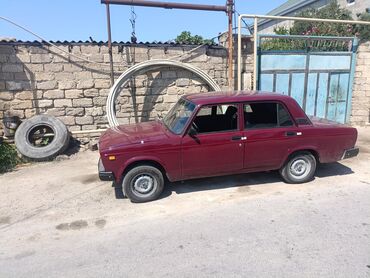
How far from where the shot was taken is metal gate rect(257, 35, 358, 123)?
351 inches

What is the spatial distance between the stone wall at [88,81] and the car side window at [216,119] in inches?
133

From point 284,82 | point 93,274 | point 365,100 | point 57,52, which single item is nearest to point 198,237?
point 93,274

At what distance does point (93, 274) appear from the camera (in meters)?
3.17

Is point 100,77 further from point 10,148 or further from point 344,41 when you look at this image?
point 344,41

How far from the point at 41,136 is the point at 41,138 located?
11 centimetres

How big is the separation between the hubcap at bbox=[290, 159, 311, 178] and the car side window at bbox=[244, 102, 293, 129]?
0.73 m

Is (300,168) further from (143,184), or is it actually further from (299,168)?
(143,184)

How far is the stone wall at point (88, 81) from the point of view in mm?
7480

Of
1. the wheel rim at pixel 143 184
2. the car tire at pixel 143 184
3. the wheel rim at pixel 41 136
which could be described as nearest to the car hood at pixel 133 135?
the car tire at pixel 143 184

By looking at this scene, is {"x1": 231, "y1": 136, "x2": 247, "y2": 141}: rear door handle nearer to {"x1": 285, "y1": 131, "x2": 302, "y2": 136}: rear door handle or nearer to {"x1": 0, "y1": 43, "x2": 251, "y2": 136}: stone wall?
{"x1": 285, "y1": 131, "x2": 302, "y2": 136}: rear door handle


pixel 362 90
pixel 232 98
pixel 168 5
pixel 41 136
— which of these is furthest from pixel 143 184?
pixel 362 90

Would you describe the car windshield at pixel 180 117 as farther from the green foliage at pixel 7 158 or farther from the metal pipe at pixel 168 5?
the green foliage at pixel 7 158

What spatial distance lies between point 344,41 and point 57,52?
8.48m

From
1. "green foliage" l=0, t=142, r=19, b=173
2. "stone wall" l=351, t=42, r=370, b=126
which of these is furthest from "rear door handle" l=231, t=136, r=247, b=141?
"stone wall" l=351, t=42, r=370, b=126
